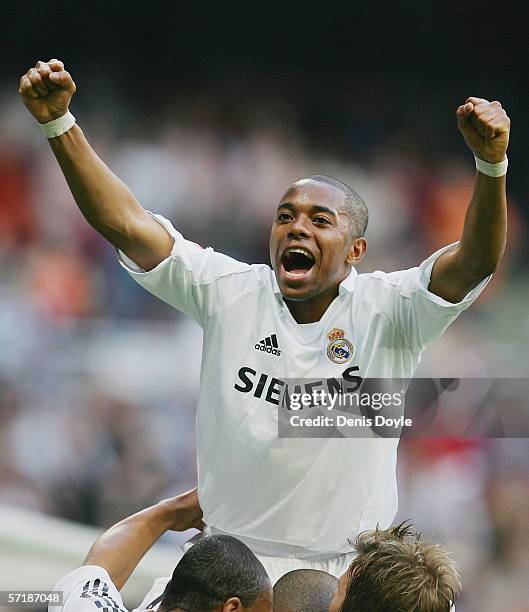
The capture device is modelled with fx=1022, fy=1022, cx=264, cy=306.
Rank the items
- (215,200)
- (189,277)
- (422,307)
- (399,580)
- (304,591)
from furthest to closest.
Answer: (215,200)
(189,277)
(422,307)
(304,591)
(399,580)

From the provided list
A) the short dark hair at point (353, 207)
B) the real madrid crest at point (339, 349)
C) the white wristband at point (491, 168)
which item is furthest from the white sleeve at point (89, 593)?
the white wristband at point (491, 168)

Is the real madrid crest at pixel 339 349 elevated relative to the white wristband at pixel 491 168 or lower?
lower

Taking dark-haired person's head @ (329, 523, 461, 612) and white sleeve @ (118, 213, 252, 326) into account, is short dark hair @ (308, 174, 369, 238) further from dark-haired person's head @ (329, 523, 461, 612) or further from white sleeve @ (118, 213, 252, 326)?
dark-haired person's head @ (329, 523, 461, 612)

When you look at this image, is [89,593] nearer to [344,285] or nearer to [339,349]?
[339,349]

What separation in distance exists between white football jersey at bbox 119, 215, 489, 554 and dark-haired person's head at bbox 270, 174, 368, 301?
0.08 metres

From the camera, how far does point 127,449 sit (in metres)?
4.27

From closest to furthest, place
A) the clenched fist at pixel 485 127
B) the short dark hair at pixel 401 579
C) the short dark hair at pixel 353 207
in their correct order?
the short dark hair at pixel 401 579 → the clenched fist at pixel 485 127 → the short dark hair at pixel 353 207

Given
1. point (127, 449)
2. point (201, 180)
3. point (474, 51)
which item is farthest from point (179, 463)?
point (474, 51)

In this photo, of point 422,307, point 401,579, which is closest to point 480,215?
point 422,307

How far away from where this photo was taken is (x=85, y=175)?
2264 mm

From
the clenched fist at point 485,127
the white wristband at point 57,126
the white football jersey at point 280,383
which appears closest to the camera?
the clenched fist at point 485,127

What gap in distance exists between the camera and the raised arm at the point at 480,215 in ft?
6.98

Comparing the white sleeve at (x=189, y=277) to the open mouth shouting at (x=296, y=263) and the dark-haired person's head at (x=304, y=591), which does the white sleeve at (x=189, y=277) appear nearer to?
the open mouth shouting at (x=296, y=263)

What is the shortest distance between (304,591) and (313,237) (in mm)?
820
